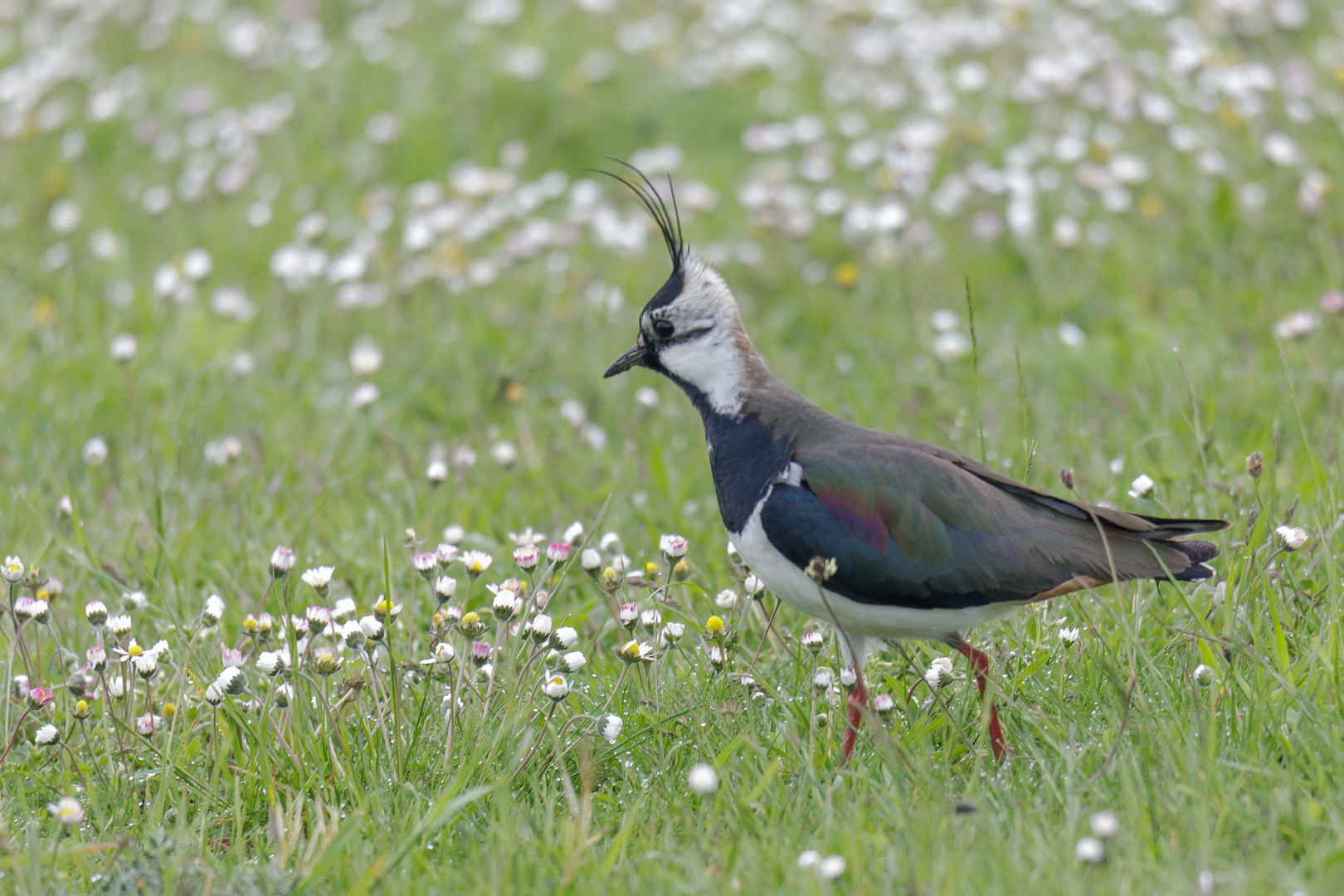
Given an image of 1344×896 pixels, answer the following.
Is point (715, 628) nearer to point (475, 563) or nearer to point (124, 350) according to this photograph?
point (475, 563)

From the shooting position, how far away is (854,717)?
144 inches

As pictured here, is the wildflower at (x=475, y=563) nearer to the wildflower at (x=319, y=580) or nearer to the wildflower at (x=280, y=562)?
the wildflower at (x=319, y=580)

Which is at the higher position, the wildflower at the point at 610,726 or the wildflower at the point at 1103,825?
the wildflower at the point at 1103,825

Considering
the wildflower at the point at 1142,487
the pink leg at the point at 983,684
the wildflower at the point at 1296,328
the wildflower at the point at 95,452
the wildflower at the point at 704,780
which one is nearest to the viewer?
the wildflower at the point at 704,780

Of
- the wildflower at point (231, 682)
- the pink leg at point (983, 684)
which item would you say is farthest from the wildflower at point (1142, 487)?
the wildflower at point (231, 682)

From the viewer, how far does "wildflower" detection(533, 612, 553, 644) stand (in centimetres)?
358

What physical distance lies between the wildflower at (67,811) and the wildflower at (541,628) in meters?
1.15

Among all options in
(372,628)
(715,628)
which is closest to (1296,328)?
(715,628)

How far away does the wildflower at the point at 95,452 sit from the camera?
5.51m

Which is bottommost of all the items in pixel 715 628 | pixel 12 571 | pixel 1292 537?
pixel 1292 537

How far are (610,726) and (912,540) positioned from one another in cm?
92

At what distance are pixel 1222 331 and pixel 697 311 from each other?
3149mm

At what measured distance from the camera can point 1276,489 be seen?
4574 millimetres

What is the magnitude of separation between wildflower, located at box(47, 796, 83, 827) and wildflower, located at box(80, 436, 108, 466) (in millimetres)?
2378
